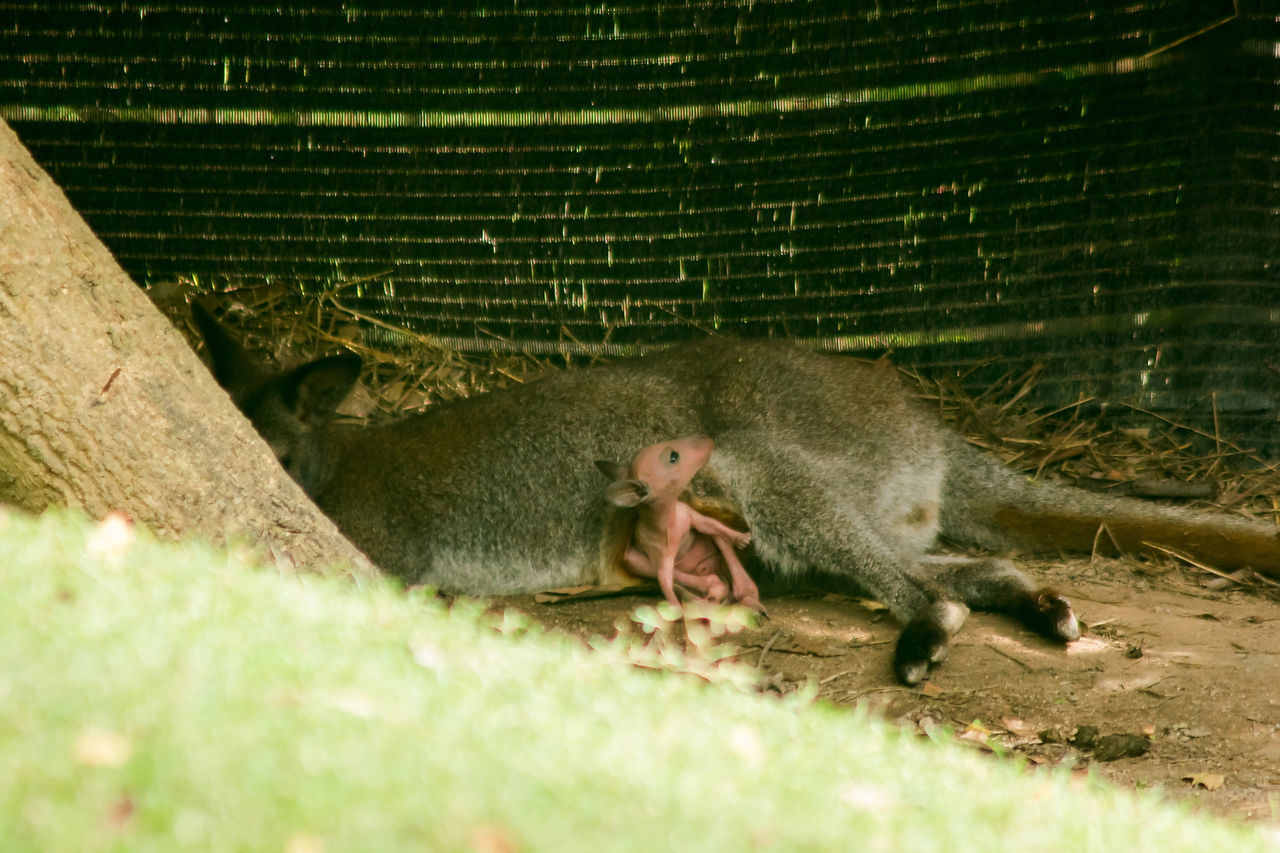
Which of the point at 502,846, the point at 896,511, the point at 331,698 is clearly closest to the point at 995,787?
the point at 502,846

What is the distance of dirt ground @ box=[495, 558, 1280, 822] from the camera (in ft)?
11.2

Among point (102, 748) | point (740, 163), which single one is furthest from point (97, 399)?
point (740, 163)

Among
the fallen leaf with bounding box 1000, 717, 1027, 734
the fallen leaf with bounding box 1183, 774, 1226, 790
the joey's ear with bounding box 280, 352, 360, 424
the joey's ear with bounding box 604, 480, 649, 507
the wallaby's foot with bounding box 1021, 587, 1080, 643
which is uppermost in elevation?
the joey's ear with bounding box 280, 352, 360, 424

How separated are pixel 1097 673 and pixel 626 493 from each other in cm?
203

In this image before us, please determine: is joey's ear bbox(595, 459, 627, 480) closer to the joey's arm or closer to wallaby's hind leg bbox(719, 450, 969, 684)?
the joey's arm

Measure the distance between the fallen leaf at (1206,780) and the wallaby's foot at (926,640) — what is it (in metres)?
1.05

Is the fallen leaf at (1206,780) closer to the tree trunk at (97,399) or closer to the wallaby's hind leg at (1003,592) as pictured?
the wallaby's hind leg at (1003,592)

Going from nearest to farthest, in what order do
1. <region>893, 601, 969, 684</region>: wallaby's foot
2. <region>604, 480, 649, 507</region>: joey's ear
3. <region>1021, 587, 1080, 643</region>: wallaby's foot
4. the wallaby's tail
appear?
<region>893, 601, 969, 684</region>: wallaby's foot, <region>1021, 587, 1080, 643</region>: wallaby's foot, <region>604, 480, 649, 507</region>: joey's ear, the wallaby's tail

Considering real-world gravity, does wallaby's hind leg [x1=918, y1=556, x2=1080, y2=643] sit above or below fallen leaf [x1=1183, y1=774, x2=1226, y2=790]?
above

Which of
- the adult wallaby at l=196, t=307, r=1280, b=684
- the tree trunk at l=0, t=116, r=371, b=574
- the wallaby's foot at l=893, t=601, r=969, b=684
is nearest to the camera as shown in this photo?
the tree trunk at l=0, t=116, r=371, b=574

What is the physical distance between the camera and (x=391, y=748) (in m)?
1.94

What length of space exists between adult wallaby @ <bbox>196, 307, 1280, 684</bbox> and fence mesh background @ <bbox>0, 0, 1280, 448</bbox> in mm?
1066

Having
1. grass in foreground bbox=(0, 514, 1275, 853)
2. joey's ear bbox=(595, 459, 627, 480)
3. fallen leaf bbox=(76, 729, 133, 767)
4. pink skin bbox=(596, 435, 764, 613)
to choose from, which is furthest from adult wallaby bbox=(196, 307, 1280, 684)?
fallen leaf bbox=(76, 729, 133, 767)

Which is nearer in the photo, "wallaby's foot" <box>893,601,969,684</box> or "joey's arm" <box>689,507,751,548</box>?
"wallaby's foot" <box>893,601,969,684</box>
